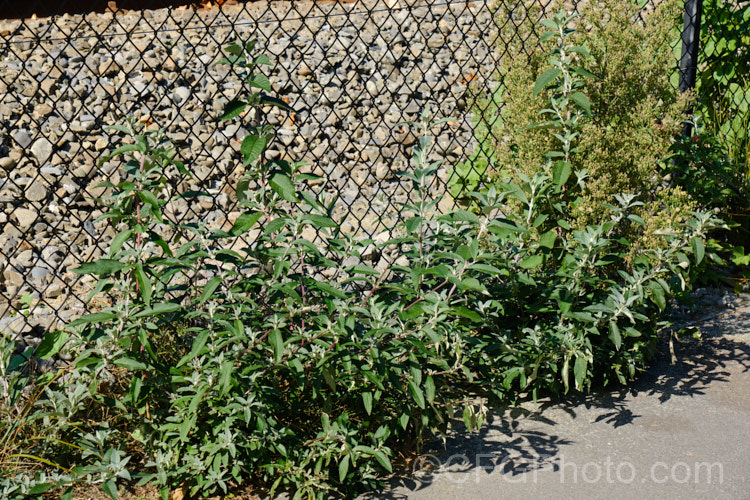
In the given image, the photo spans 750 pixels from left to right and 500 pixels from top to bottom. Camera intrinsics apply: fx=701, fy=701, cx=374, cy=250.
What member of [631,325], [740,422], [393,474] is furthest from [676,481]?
[393,474]

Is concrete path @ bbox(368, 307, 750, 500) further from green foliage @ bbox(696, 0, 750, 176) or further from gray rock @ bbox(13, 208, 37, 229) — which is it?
gray rock @ bbox(13, 208, 37, 229)

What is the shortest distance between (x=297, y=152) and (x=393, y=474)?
3616 mm

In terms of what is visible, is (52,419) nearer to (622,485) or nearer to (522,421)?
(522,421)

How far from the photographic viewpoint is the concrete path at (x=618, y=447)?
2477mm

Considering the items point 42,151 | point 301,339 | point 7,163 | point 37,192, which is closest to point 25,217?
point 37,192

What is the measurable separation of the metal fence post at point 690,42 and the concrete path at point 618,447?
63.0 inches

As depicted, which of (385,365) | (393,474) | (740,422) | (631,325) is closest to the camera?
(385,365)

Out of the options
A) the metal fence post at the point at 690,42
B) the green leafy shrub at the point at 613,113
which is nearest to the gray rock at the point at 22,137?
the green leafy shrub at the point at 613,113

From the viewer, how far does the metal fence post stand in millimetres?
3977

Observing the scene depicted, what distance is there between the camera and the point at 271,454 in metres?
2.55

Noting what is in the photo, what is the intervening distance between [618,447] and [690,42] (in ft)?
8.20

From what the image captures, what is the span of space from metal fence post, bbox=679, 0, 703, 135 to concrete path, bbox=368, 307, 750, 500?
1.60 m

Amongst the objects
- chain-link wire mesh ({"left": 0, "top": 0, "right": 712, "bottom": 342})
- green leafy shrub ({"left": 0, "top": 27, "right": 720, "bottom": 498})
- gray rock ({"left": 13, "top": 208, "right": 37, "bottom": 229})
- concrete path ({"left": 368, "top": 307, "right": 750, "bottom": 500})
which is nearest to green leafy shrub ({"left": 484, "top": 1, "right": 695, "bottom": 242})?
green leafy shrub ({"left": 0, "top": 27, "right": 720, "bottom": 498})

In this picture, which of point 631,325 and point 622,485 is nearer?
point 622,485
